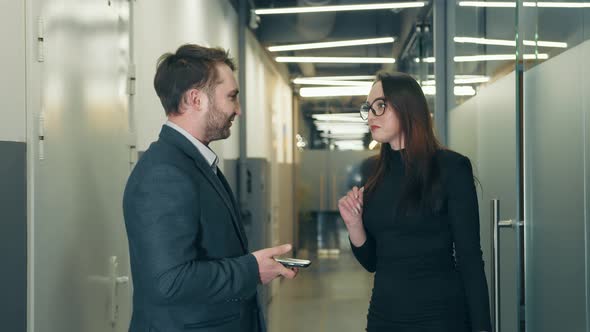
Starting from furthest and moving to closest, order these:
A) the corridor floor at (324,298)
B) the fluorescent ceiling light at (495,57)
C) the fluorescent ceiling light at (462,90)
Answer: the corridor floor at (324,298), the fluorescent ceiling light at (462,90), the fluorescent ceiling light at (495,57)

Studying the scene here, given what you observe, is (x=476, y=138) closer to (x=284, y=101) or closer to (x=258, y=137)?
(x=258, y=137)

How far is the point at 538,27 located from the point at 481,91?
52.3 inches

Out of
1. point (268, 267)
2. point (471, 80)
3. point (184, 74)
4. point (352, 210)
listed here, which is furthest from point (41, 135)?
point (471, 80)

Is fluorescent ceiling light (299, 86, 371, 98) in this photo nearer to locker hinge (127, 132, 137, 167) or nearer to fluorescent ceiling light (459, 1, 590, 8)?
fluorescent ceiling light (459, 1, 590, 8)

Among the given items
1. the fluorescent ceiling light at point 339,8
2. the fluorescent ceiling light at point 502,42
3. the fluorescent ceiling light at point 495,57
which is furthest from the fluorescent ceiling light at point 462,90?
the fluorescent ceiling light at point 339,8

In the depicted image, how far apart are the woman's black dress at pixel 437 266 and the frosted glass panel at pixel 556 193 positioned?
0.27 meters

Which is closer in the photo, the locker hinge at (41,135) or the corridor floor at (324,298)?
the locker hinge at (41,135)

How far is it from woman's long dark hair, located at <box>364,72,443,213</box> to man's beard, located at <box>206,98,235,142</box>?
652 mm

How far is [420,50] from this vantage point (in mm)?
6336

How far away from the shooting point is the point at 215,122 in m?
1.88

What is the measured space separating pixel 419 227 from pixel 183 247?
33.8 inches

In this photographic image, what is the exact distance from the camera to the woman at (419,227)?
210 cm

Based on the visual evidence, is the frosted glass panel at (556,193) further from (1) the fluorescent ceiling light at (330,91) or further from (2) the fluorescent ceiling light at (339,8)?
(1) the fluorescent ceiling light at (330,91)

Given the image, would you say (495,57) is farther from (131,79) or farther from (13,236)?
(13,236)
